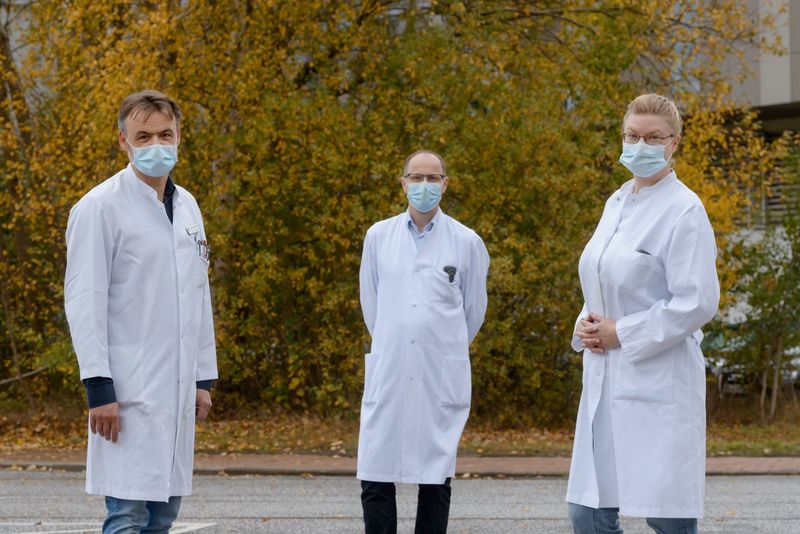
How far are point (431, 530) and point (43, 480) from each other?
739 centimetres

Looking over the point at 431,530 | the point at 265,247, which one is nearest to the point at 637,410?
the point at 431,530

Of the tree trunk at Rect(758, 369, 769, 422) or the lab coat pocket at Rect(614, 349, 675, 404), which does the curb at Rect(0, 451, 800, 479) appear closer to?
the tree trunk at Rect(758, 369, 769, 422)

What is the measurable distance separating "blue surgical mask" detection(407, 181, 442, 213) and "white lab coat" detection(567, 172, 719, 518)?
1793 mm

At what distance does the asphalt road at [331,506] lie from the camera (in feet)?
29.4

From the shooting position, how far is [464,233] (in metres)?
6.61

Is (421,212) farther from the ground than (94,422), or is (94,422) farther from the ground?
(421,212)

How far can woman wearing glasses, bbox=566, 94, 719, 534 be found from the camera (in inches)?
183

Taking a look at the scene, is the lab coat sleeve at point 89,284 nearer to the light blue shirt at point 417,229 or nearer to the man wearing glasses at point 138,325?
the man wearing glasses at point 138,325

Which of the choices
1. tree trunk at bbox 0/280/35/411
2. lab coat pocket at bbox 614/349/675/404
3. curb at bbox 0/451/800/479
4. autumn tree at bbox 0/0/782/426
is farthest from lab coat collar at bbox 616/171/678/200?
tree trunk at bbox 0/280/35/411

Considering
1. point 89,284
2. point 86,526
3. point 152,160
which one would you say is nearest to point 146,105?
point 152,160

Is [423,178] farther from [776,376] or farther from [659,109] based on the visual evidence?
[776,376]

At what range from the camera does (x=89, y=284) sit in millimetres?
4590

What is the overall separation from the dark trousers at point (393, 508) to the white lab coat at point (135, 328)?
1405mm

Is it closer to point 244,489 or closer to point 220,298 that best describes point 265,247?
point 220,298
